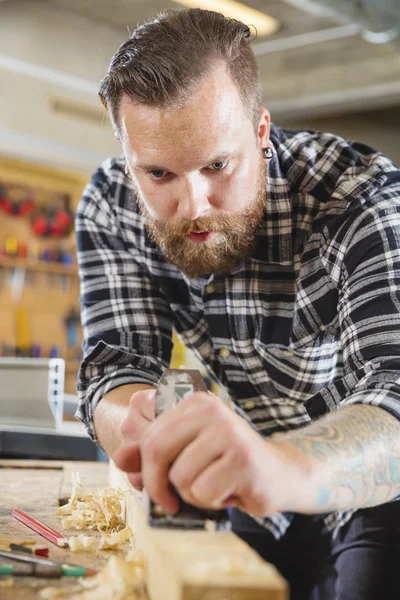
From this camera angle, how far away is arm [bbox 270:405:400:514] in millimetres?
964

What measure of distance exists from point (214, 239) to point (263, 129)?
28cm

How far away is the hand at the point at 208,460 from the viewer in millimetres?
876

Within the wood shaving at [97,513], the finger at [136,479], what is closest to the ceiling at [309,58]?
the wood shaving at [97,513]

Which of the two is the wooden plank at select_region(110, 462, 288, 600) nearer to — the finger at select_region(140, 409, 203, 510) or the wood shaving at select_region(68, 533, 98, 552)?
the finger at select_region(140, 409, 203, 510)

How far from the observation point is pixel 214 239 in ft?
4.80

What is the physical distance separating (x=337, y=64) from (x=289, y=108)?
527 mm

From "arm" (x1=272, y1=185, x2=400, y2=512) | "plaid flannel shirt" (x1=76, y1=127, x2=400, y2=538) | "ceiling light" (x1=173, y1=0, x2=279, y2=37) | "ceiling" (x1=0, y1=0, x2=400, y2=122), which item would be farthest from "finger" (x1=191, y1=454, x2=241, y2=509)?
"ceiling" (x1=0, y1=0, x2=400, y2=122)

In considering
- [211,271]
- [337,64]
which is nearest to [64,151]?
[337,64]

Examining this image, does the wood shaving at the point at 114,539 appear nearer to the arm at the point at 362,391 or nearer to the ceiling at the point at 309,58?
the arm at the point at 362,391

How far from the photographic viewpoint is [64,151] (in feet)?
18.8

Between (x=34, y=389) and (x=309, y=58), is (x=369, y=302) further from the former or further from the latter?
(x=309, y=58)

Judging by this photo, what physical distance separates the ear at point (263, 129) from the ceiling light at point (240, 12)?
2916mm

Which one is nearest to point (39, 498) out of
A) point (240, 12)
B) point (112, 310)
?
point (112, 310)

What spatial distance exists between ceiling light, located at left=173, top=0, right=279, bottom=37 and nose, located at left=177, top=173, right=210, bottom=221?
317 cm
